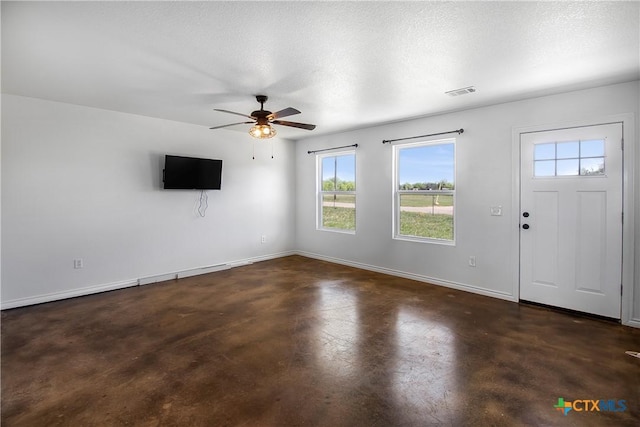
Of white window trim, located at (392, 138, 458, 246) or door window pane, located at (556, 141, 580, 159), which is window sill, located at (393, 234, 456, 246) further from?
door window pane, located at (556, 141, 580, 159)

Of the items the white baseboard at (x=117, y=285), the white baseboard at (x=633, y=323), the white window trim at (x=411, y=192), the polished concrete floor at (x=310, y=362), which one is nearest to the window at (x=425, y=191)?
the white window trim at (x=411, y=192)

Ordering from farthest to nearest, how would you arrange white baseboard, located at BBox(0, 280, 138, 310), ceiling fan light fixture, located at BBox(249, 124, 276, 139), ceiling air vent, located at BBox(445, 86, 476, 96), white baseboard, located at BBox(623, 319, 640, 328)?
white baseboard, located at BBox(0, 280, 138, 310)
ceiling fan light fixture, located at BBox(249, 124, 276, 139)
ceiling air vent, located at BBox(445, 86, 476, 96)
white baseboard, located at BBox(623, 319, 640, 328)

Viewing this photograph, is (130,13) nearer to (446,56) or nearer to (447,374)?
(446,56)

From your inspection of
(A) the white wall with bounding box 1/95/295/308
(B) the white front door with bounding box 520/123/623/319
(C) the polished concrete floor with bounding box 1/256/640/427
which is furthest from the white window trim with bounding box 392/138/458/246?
(A) the white wall with bounding box 1/95/295/308

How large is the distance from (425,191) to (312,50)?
3077mm

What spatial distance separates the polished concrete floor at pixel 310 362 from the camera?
1974 millimetres

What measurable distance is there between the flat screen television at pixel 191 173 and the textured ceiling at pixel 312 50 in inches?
45.8

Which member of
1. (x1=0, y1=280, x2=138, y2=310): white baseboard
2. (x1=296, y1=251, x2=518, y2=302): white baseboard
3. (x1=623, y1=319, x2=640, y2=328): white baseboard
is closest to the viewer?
(x1=623, y1=319, x2=640, y2=328): white baseboard

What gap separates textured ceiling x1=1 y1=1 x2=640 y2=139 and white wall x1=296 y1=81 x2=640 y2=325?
0.83 ft

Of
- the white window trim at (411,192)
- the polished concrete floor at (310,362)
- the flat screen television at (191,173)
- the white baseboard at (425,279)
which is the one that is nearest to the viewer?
the polished concrete floor at (310,362)

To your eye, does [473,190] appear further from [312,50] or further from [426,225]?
[312,50]

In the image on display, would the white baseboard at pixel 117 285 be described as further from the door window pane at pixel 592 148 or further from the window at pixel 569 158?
the door window pane at pixel 592 148

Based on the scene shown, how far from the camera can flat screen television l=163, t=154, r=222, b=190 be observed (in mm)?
4891

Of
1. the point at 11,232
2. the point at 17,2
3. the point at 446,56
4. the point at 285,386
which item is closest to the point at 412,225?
the point at 446,56
